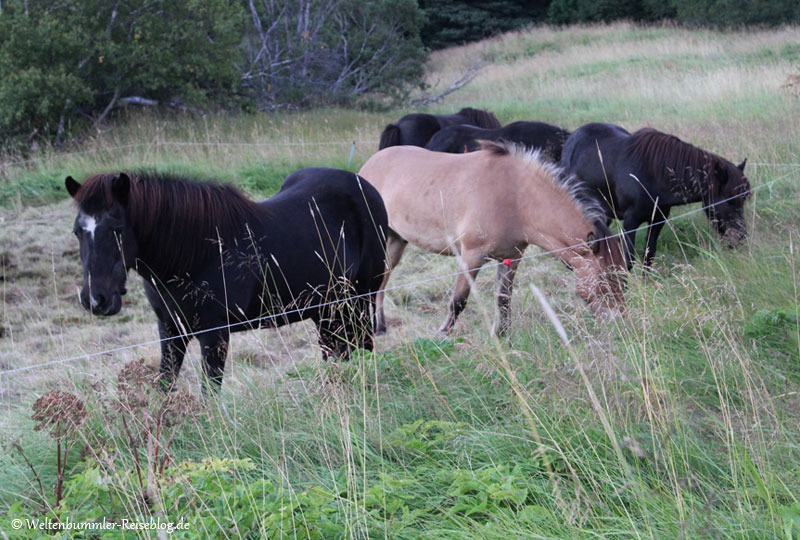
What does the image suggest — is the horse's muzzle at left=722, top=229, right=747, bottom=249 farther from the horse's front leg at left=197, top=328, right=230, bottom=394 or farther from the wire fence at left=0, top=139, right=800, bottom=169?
the wire fence at left=0, top=139, right=800, bottom=169

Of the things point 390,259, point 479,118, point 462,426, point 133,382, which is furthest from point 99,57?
point 462,426

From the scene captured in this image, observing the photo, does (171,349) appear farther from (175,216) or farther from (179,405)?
(179,405)

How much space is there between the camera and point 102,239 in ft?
12.1

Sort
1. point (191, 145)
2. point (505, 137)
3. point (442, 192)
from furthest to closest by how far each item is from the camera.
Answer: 1. point (191, 145)
2. point (505, 137)
3. point (442, 192)

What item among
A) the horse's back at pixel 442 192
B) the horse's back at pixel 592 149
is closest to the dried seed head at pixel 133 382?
the horse's back at pixel 442 192

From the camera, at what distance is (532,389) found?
10.0 ft

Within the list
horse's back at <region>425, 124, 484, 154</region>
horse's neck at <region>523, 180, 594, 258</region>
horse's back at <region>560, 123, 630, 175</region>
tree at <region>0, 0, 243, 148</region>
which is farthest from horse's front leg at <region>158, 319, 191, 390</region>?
tree at <region>0, 0, 243, 148</region>

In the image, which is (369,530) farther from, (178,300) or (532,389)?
(178,300)

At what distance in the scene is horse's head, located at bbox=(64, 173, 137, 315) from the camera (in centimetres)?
365

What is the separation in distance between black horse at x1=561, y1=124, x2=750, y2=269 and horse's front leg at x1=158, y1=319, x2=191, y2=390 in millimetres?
3767

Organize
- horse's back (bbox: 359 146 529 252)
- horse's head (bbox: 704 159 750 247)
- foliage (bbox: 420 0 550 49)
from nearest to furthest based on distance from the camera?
horse's back (bbox: 359 146 529 252), horse's head (bbox: 704 159 750 247), foliage (bbox: 420 0 550 49)

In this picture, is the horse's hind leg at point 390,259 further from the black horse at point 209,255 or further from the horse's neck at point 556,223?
the black horse at point 209,255

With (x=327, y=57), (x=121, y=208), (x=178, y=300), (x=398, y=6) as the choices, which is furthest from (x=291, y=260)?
(x=398, y=6)

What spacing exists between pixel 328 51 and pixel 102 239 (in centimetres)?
1643
